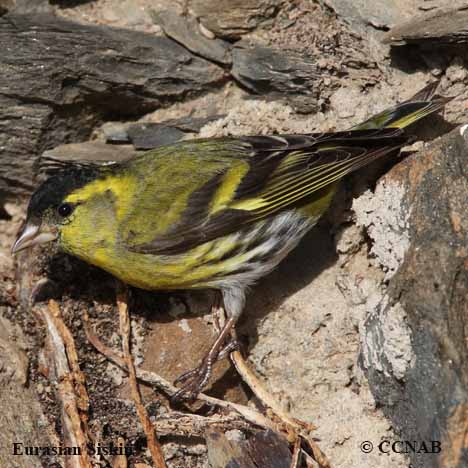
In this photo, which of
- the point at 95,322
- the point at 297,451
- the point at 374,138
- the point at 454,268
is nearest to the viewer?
the point at 454,268

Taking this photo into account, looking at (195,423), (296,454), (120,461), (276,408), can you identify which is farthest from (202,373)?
(296,454)

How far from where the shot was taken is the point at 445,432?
3.08m

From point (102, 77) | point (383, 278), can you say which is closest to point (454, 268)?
point (383, 278)

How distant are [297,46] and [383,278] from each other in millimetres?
1485

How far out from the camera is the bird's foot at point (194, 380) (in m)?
4.04

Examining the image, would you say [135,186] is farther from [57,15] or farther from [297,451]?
[297,451]

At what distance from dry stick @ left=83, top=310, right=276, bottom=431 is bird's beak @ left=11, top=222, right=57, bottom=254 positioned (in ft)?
1.63

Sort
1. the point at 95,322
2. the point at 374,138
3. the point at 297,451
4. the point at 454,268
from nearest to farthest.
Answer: the point at 454,268 < the point at 297,451 < the point at 374,138 < the point at 95,322

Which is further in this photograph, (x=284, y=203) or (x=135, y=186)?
(x=135, y=186)

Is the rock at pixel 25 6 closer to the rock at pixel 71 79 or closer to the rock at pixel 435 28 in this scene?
the rock at pixel 71 79

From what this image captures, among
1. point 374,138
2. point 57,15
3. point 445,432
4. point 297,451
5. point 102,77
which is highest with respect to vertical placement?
point 57,15

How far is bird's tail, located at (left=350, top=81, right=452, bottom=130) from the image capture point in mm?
4062

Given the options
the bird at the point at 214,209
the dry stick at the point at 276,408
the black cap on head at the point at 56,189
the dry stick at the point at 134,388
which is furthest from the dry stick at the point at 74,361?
the dry stick at the point at 276,408

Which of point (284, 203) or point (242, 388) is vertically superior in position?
point (284, 203)
